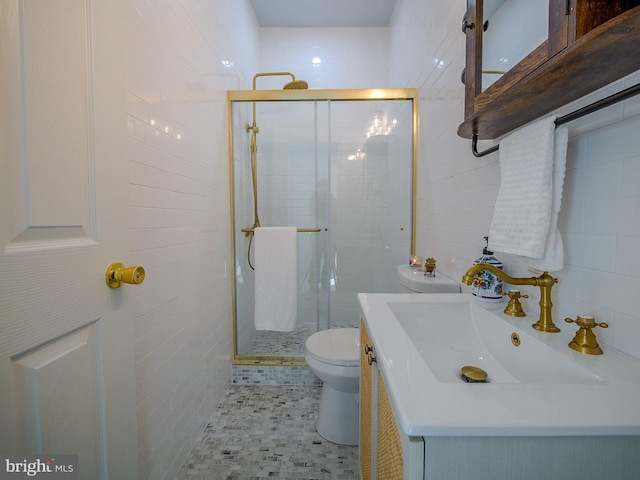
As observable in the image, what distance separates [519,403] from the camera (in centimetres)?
42

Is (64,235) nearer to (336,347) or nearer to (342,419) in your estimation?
(336,347)

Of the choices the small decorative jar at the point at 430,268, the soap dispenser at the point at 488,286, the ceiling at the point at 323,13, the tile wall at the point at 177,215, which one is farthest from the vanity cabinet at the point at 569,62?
the ceiling at the point at 323,13

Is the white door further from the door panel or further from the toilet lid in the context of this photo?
the toilet lid

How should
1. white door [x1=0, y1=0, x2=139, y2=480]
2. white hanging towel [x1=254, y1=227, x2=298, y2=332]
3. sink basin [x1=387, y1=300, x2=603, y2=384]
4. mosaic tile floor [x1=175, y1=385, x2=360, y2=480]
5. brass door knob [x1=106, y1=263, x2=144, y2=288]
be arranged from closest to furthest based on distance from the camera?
white door [x1=0, y1=0, x2=139, y2=480] → sink basin [x1=387, y1=300, x2=603, y2=384] → brass door knob [x1=106, y1=263, x2=144, y2=288] → mosaic tile floor [x1=175, y1=385, x2=360, y2=480] → white hanging towel [x1=254, y1=227, x2=298, y2=332]

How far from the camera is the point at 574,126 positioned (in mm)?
638

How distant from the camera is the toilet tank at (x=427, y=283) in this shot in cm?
128

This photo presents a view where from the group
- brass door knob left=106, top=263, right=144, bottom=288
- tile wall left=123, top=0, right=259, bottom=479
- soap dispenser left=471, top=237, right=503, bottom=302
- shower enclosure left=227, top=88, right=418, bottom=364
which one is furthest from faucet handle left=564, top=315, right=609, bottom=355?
shower enclosure left=227, top=88, right=418, bottom=364

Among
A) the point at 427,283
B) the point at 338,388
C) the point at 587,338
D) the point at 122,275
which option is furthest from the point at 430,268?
the point at 122,275

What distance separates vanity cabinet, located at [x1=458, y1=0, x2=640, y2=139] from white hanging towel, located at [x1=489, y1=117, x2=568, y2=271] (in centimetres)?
6

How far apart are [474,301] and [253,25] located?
280cm

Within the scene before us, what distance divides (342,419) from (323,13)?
3070 mm

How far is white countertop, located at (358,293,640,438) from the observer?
38cm

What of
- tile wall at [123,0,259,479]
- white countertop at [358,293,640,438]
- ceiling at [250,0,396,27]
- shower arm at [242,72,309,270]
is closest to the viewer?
white countertop at [358,293,640,438]

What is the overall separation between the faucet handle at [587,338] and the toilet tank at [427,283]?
676 millimetres
